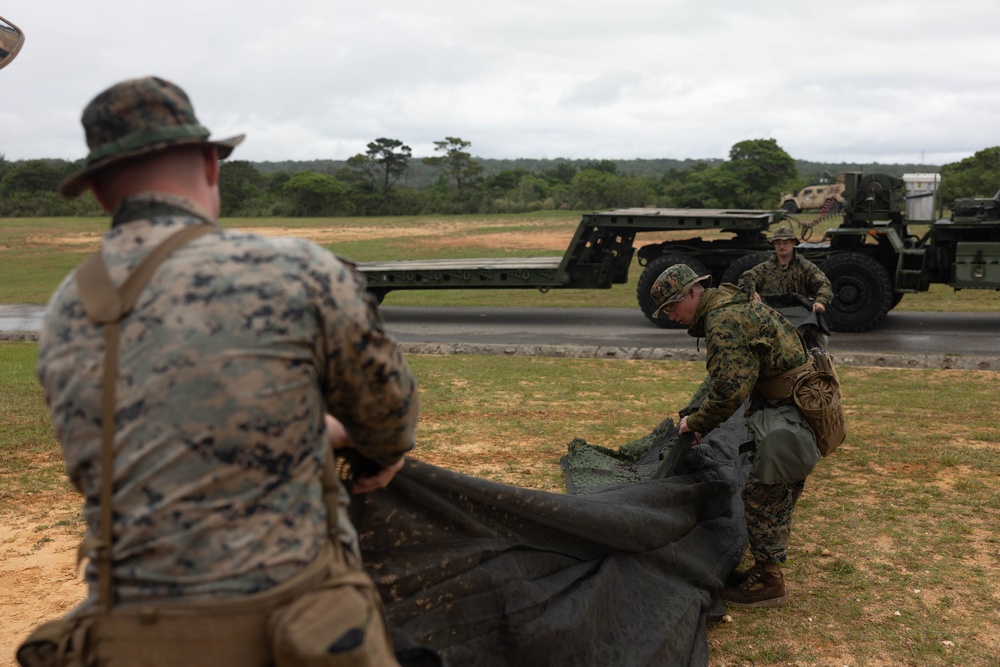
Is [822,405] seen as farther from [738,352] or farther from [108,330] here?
[108,330]

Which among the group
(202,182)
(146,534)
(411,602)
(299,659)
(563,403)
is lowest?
(563,403)

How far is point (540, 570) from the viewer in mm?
3607

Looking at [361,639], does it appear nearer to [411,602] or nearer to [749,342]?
[411,602]

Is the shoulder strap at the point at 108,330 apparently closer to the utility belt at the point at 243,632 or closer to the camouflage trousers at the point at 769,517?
the utility belt at the point at 243,632

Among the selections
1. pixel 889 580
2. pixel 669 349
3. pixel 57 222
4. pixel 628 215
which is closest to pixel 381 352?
pixel 889 580

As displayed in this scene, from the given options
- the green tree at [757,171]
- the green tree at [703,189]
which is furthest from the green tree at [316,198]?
Result: the green tree at [757,171]

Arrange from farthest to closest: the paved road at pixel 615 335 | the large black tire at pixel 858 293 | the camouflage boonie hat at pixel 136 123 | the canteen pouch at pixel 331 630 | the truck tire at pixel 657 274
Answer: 1. the truck tire at pixel 657 274
2. the large black tire at pixel 858 293
3. the paved road at pixel 615 335
4. the camouflage boonie hat at pixel 136 123
5. the canteen pouch at pixel 331 630

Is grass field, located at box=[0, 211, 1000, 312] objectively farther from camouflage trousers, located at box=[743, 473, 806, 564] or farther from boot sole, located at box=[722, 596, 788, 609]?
boot sole, located at box=[722, 596, 788, 609]

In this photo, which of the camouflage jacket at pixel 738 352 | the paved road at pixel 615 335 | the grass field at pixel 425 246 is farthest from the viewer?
the grass field at pixel 425 246

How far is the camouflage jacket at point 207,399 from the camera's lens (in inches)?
76.1

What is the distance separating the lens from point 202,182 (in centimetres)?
217

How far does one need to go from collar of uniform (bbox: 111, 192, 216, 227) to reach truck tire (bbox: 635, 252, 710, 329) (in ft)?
39.8

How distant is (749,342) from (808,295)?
198 inches

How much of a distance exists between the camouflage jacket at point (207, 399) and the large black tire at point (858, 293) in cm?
1252
